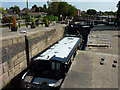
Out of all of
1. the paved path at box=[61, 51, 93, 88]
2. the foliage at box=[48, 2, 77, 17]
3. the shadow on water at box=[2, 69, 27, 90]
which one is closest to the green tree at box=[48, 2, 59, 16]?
the foliage at box=[48, 2, 77, 17]

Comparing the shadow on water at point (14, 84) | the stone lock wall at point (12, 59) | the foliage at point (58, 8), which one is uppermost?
the foliage at point (58, 8)

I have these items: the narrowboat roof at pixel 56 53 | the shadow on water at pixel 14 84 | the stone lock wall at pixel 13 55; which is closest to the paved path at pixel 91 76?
the narrowboat roof at pixel 56 53

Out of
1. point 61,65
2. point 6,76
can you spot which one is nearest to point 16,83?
point 6,76

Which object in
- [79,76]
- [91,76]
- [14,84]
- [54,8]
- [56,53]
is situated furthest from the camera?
[54,8]

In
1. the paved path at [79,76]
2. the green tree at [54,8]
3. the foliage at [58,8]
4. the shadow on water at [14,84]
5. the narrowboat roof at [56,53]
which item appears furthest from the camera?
the foliage at [58,8]

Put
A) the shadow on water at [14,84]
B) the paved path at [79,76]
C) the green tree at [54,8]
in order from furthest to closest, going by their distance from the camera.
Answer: the green tree at [54,8] → the shadow on water at [14,84] → the paved path at [79,76]

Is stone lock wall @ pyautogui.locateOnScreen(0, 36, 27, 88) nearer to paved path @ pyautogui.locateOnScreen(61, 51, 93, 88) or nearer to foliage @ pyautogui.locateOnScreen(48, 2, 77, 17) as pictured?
paved path @ pyautogui.locateOnScreen(61, 51, 93, 88)

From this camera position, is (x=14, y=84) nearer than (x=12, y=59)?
No

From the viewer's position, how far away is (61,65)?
7.70 m

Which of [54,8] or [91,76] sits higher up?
[54,8]

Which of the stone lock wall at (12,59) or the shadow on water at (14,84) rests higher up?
the stone lock wall at (12,59)

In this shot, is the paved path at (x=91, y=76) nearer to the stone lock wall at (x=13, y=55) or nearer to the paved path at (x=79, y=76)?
the paved path at (x=79, y=76)

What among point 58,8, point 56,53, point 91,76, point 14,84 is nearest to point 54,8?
point 58,8

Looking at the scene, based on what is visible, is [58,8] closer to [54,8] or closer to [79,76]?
Result: [54,8]
